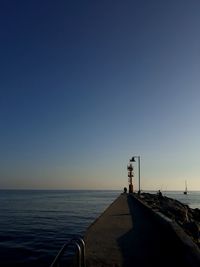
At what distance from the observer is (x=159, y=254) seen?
8836 mm

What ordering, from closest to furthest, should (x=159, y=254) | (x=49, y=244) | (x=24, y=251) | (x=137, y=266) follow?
(x=137, y=266)
(x=159, y=254)
(x=24, y=251)
(x=49, y=244)

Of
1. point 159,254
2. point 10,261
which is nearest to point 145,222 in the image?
point 10,261

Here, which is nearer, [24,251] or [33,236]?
[24,251]

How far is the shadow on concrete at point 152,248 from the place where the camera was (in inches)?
318

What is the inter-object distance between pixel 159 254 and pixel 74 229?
577 inches

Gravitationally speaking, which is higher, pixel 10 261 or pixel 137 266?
pixel 137 266

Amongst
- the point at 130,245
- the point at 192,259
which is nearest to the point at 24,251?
the point at 130,245

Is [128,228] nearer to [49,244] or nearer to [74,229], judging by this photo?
[49,244]

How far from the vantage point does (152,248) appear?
9539mm

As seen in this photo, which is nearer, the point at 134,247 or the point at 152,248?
the point at 152,248

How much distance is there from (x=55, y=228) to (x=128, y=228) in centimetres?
1047

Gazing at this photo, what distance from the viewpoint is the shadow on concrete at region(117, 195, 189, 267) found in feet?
26.5

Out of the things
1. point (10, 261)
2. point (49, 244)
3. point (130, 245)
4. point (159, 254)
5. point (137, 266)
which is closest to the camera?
point (137, 266)

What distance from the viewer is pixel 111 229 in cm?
1357
